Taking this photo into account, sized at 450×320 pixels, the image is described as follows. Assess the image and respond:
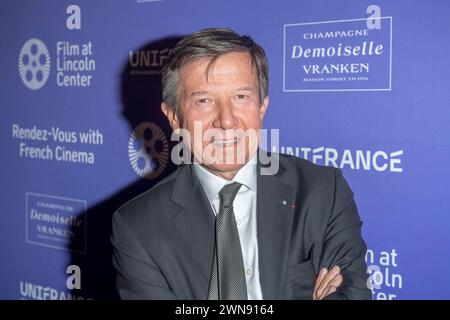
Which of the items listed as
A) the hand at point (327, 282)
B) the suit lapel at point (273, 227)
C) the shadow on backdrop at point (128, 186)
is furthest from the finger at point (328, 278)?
the shadow on backdrop at point (128, 186)

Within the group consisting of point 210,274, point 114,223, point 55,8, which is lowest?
point 210,274

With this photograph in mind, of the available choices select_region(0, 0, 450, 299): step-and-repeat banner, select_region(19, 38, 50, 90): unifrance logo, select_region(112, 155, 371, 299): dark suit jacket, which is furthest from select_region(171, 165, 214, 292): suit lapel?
select_region(19, 38, 50, 90): unifrance logo

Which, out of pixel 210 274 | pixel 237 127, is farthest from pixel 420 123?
pixel 210 274

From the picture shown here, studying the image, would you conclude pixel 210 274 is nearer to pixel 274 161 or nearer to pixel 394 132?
pixel 274 161

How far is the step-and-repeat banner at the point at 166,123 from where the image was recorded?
85.1 inches

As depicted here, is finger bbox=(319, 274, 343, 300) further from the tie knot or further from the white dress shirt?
the tie knot

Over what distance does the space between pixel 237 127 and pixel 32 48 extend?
2.04 meters

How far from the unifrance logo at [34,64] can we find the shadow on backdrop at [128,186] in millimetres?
631

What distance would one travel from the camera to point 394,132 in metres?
2.21

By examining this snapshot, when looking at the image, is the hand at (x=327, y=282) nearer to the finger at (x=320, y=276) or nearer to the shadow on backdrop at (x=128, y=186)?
the finger at (x=320, y=276)

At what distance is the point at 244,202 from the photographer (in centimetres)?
197

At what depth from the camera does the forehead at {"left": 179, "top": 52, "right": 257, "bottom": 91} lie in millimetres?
1870

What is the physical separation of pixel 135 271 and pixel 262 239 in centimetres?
42

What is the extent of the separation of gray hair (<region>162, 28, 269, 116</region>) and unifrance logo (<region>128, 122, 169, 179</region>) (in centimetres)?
89
